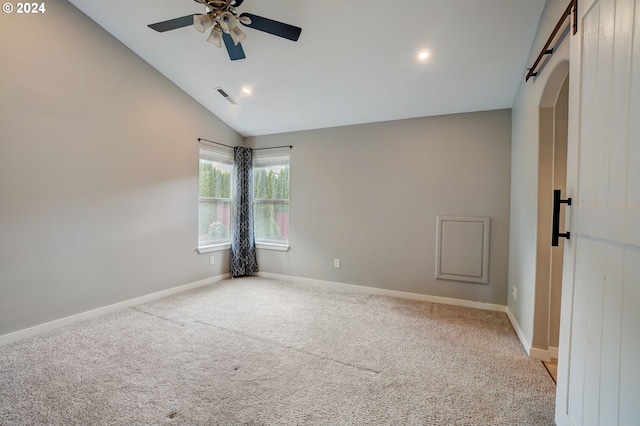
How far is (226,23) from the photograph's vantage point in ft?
6.31

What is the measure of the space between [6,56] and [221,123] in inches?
87.2

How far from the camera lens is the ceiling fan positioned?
1825mm

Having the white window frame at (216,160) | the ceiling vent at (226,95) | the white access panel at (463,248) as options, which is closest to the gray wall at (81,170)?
the white window frame at (216,160)

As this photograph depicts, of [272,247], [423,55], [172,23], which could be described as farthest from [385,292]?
[172,23]

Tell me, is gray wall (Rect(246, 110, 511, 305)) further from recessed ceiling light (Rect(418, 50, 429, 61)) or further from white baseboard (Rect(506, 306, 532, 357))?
recessed ceiling light (Rect(418, 50, 429, 61))

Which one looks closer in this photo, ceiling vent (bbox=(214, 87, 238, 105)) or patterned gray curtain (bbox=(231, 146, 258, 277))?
ceiling vent (bbox=(214, 87, 238, 105))

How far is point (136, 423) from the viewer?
1421mm

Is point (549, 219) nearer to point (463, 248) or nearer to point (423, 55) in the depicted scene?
point (463, 248)

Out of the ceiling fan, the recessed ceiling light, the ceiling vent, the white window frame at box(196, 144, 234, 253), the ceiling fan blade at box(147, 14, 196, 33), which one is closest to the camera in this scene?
the ceiling fan

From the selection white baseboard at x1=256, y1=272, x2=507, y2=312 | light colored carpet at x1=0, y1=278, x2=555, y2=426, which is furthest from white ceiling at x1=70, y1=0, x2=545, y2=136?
light colored carpet at x1=0, y1=278, x2=555, y2=426

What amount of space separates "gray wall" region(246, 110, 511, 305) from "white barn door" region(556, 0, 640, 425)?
191 centimetres

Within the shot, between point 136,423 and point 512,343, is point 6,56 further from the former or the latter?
point 512,343

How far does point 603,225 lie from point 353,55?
2.34 metres

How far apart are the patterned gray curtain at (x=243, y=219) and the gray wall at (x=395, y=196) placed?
42cm
